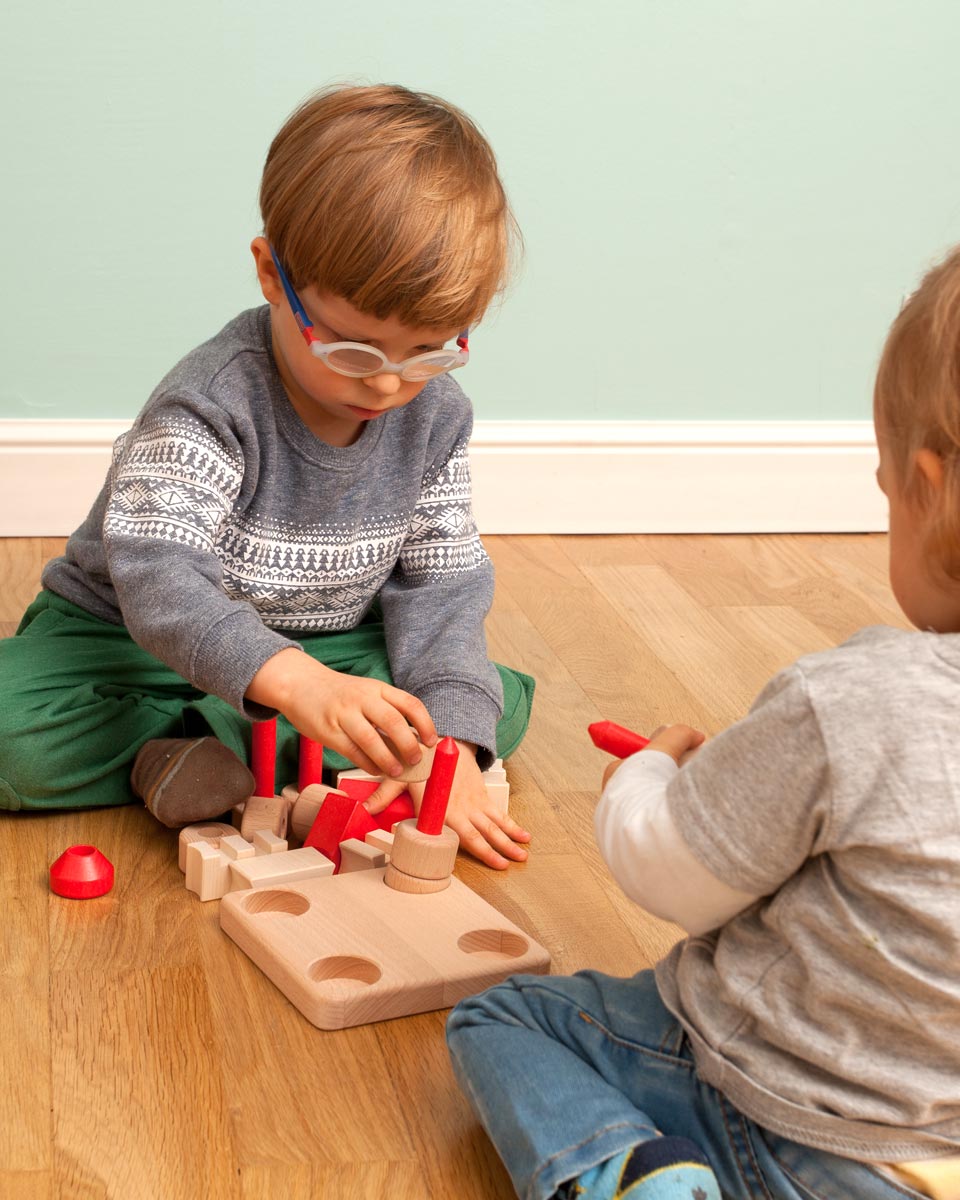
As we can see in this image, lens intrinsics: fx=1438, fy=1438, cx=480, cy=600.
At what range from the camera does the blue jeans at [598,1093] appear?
621mm

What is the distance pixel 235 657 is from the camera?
90 cm

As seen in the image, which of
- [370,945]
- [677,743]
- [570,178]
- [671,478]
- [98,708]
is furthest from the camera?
[671,478]

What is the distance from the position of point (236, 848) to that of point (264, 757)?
10 cm

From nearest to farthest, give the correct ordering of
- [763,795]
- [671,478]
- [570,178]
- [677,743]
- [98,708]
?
[763,795]
[677,743]
[98,708]
[570,178]
[671,478]

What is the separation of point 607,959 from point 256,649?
29cm

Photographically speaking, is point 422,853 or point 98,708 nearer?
point 422,853

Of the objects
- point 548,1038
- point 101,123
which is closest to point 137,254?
point 101,123

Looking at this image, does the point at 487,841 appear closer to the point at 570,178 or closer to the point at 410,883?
the point at 410,883

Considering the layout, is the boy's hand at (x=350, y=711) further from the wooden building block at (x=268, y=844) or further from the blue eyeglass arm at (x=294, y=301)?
the blue eyeglass arm at (x=294, y=301)

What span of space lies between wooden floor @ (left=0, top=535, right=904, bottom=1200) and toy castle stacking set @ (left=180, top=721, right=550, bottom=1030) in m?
0.02

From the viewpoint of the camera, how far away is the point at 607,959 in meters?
0.89

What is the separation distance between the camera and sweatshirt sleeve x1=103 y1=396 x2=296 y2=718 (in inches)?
36.0

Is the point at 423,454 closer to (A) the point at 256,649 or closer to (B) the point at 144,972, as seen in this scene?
(A) the point at 256,649

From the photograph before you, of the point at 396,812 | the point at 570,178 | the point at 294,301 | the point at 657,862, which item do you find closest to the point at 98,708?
the point at 396,812
